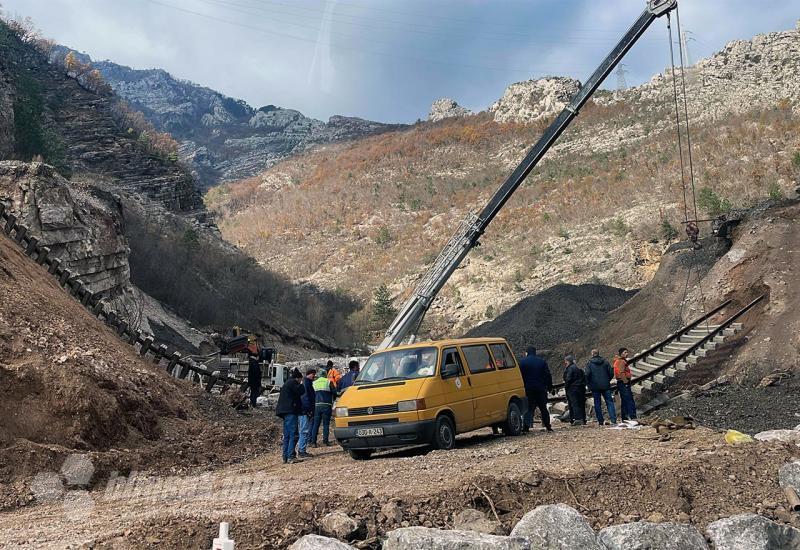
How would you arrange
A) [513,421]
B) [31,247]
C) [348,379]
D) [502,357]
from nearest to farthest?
[513,421] < [502,357] < [348,379] < [31,247]

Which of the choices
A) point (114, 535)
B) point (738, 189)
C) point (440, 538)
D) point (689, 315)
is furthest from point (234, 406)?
point (738, 189)

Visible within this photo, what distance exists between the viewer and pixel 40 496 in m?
8.42

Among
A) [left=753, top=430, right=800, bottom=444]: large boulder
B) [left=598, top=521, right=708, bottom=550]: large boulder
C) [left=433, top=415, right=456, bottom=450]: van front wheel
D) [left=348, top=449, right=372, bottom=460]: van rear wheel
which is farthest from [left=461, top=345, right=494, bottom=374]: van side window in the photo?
[left=598, top=521, right=708, bottom=550]: large boulder

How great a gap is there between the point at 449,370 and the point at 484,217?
11936mm

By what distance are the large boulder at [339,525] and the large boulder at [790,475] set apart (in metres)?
5.07

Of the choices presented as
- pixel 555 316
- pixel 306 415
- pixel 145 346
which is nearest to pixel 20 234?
pixel 145 346

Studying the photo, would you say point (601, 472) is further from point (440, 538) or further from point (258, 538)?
point (258, 538)

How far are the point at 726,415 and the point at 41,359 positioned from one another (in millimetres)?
12831

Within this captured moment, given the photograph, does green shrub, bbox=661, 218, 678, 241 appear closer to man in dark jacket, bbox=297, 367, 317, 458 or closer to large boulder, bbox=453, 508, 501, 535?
man in dark jacket, bbox=297, 367, 317, 458

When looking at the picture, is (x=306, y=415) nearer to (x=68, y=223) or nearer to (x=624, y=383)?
(x=624, y=383)

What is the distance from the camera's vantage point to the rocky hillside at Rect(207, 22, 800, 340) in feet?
134

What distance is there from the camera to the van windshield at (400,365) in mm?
10695

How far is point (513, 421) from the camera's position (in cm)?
1242

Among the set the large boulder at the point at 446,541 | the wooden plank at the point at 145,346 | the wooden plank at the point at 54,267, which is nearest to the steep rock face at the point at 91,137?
the wooden plank at the point at 54,267
